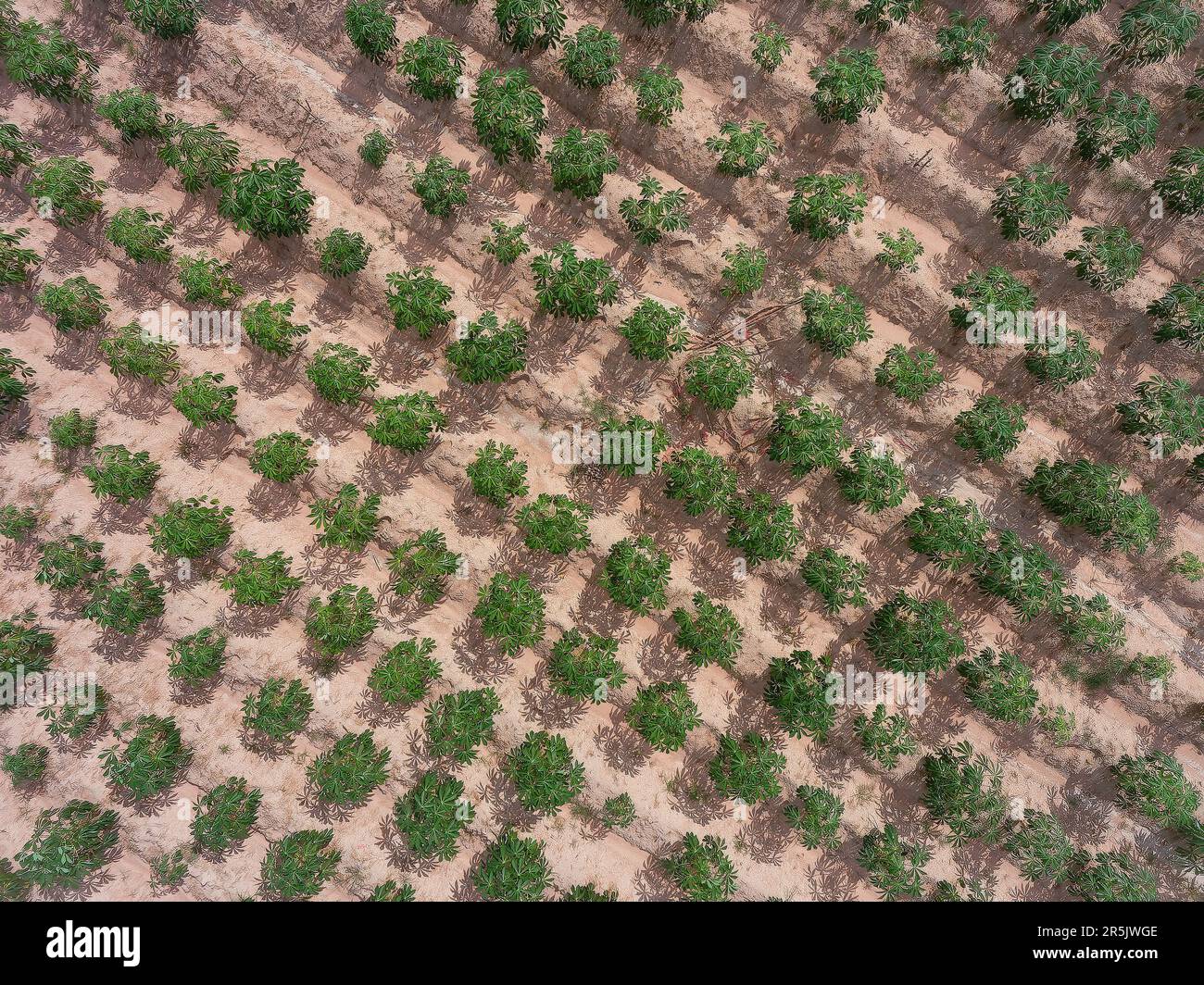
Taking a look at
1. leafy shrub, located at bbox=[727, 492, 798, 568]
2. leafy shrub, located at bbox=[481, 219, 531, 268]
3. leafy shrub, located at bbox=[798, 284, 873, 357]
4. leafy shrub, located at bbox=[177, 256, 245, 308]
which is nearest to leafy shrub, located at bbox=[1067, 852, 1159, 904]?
leafy shrub, located at bbox=[727, 492, 798, 568]

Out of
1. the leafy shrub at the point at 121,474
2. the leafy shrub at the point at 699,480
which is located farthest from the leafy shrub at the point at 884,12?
the leafy shrub at the point at 121,474

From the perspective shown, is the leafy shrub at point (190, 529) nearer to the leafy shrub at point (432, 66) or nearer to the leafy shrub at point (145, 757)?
the leafy shrub at point (145, 757)

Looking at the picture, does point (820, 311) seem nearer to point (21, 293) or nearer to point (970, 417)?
point (970, 417)

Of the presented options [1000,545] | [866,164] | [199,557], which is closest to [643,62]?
[866,164]

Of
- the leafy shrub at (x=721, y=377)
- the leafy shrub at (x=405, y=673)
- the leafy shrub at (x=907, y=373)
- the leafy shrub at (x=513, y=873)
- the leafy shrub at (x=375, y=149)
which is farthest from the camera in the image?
the leafy shrub at (x=907, y=373)
